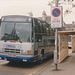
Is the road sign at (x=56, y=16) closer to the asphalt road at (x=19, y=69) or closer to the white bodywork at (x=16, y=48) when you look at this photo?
the white bodywork at (x=16, y=48)

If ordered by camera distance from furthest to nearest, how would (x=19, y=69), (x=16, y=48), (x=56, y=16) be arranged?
(x=16, y=48), (x=19, y=69), (x=56, y=16)

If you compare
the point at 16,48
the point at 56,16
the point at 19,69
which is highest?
the point at 56,16

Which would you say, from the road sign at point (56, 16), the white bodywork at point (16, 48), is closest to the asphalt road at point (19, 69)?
the white bodywork at point (16, 48)

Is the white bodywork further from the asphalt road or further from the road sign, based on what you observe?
the road sign

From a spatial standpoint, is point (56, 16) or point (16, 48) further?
point (16, 48)

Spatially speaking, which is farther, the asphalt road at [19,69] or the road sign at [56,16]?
the road sign at [56,16]

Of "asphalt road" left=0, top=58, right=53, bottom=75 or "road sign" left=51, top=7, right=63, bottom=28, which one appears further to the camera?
"road sign" left=51, top=7, right=63, bottom=28

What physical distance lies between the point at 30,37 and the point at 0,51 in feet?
6.78

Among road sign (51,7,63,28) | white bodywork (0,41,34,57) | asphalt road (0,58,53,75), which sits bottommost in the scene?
asphalt road (0,58,53,75)

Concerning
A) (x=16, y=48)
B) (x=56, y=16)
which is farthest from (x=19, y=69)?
(x=56, y=16)

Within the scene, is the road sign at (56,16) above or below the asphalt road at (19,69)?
above

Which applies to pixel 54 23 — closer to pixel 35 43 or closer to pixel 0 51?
pixel 35 43

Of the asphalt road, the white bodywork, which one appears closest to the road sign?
the white bodywork

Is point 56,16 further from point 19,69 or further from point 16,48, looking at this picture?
point 19,69
